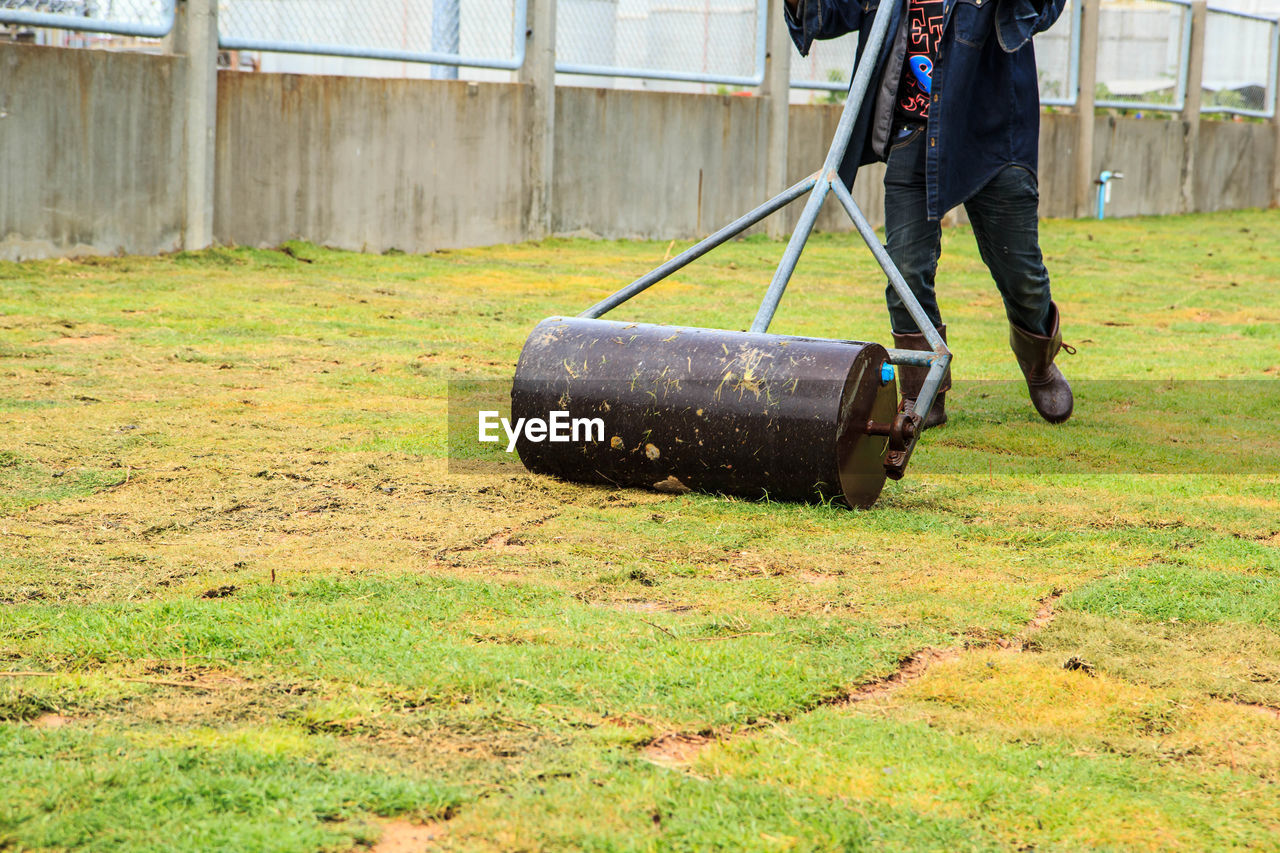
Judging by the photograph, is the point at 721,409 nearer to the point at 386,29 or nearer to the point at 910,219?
the point at 910,219

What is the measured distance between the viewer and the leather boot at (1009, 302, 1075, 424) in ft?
16.3

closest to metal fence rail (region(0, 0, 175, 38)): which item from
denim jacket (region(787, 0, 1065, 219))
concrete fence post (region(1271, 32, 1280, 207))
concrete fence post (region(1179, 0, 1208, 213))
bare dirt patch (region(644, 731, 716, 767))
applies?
denim jacket (region(787, 0, 1065, 219))

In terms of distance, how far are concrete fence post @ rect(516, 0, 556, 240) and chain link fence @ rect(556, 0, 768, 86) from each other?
0.29 metres

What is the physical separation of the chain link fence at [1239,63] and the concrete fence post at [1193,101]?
0.25 m

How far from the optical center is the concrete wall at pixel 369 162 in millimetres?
9344

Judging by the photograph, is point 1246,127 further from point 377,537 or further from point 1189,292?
point 377,537

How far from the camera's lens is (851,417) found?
139 inches

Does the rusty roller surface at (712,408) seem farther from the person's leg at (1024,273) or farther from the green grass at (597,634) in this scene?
the person's leg at (1024,273)

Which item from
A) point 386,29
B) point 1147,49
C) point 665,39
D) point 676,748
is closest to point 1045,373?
point 676,748

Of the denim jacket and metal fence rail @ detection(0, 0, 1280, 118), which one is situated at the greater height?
metal fence rail @ detection(0, 0, 1280, 118)

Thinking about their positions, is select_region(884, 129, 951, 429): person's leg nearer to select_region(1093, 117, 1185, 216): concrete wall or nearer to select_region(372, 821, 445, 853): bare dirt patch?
select_region(372, 821, 445, 853): bare dirt patch

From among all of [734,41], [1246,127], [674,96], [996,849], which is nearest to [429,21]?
[674,96]

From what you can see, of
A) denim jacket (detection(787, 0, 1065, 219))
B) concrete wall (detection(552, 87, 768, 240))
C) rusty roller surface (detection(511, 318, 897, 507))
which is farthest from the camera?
concrete wall (detection(552, 87, 768, 240))

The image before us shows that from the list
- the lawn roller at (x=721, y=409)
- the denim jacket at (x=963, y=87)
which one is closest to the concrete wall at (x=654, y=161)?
the denim jacket at (x=963, y=87)
